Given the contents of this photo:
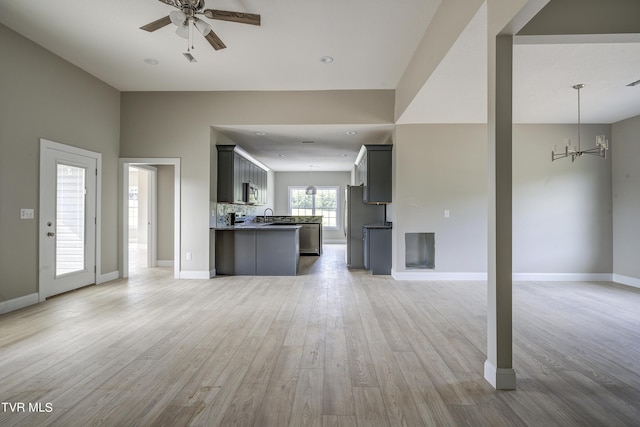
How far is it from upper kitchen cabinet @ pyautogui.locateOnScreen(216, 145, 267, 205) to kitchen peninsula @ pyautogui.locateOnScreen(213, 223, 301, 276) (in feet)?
2.31

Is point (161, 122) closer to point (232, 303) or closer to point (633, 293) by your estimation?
point (232, 303)

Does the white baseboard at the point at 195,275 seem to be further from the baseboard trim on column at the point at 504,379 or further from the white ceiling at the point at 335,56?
the baseboard trim on column at the point at 504,379

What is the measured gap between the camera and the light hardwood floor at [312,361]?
1809 millimetres

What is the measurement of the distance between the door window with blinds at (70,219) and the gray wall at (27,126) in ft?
1.23

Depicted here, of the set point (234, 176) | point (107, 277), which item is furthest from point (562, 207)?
point (107, 277)

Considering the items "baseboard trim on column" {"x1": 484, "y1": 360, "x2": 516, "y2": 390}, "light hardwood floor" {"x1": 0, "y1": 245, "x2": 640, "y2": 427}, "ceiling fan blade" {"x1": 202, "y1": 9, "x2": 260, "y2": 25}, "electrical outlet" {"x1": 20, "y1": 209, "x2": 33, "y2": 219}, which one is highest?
"ceiling fan blade" {"x1": 202, "y1": 9, "x2": 260, "y2": 25}

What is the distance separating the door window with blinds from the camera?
431 cm

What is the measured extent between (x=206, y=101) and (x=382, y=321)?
4492 mm

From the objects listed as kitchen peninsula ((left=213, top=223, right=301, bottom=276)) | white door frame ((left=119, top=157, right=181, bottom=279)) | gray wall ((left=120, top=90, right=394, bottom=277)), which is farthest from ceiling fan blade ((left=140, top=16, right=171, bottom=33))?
kitchen peninsula ((left=213, top=223, right=301, bottom=276))

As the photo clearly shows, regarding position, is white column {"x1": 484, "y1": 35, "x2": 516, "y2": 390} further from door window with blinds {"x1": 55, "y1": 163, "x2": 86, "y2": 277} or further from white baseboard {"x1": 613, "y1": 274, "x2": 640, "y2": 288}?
door window with blinds {"x1": 55, "y1": 163, "x2": 86, "y2": 277}

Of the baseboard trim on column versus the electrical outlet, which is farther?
the electrical outlet

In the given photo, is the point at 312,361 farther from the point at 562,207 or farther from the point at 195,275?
the point at 562,207

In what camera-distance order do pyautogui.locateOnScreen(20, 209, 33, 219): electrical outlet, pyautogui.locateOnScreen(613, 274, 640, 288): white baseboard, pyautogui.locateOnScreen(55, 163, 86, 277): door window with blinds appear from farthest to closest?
pyautogui.locateOnScreen(613, 274, 640, 288): white baseboard
pyautogui.locateOnScreen(55, 163, 86, 277): door window with blinds
pyautogui.locateOnScreen(20, 209, 33, 219): electrical outlet

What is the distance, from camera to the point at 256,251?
5.70 metres
